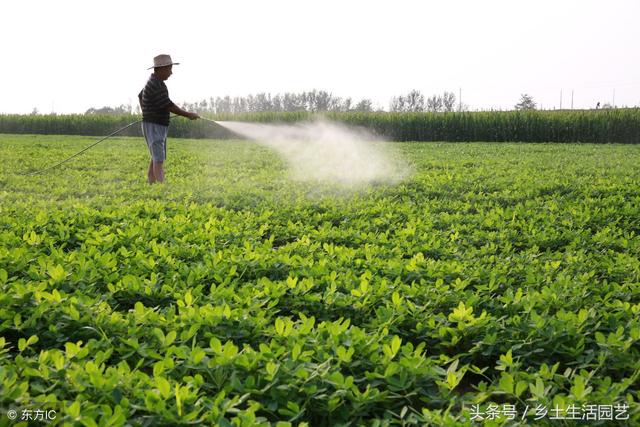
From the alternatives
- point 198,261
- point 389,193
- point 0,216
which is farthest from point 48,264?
point 389,193

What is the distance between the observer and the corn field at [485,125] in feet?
101

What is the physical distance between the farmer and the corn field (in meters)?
21.7

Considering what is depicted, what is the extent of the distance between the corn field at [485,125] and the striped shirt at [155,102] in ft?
71.0

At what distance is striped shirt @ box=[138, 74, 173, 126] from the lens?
8719 millimetres

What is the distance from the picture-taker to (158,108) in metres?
8.81

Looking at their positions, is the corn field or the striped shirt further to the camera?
the corn field

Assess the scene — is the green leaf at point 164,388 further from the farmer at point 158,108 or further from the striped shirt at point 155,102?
the striped shirt at point 155,102

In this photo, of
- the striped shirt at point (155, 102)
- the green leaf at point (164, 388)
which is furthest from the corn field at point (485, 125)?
the green leaf at point (164, 388)

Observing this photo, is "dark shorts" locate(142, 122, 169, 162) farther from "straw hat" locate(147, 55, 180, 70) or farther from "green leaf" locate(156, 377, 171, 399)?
"green leaf" locate(156, 377, 171, 399)

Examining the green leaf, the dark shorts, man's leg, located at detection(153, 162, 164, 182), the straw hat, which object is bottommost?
the green leaf

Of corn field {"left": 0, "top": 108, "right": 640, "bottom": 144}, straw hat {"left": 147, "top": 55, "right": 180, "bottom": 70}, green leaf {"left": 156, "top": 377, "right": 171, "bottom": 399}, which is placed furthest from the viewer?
corn field {"left": 0, "top": 108, "right": 640, "bottom": 144}

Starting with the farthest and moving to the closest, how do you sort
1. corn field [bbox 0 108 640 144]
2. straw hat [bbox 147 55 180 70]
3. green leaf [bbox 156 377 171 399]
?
corn field [bbox 0 108 640 144] < straw hat [bbox 147 55 180 70] < green leaf [bbox 156 377 171 399]

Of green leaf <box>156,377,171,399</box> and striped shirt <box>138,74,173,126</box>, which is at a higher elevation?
striped shirt <box>138,74,173,126</box>

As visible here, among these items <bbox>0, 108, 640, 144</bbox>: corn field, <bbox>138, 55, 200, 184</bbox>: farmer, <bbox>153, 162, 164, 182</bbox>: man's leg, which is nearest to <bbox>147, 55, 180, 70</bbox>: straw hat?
<bbox>138, 55, 200, 184</bbox>: farmer
